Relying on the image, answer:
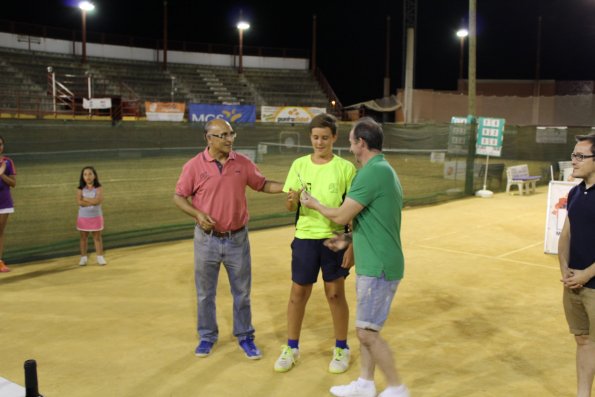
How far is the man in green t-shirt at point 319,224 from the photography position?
15.8 ft

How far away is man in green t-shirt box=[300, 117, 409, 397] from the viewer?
393 cm

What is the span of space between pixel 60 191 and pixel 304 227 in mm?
10086

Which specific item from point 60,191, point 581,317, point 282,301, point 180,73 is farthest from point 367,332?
point 180,73

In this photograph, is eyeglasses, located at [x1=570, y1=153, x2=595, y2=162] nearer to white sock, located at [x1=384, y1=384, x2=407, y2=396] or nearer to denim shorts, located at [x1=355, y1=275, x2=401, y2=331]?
denim shorts, located at [x1=355, y1=275, x2=401, y2=331]

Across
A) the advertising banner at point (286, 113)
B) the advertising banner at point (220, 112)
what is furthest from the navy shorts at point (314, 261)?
the advertising banner at point (286, 113)

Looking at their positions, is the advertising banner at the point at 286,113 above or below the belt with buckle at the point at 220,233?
above

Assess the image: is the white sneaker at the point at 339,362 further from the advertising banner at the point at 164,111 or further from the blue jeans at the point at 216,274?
the advertising banner at the point at 164,111

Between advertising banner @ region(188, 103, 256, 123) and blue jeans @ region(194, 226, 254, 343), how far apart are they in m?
27.1

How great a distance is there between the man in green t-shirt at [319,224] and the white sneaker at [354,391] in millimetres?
474

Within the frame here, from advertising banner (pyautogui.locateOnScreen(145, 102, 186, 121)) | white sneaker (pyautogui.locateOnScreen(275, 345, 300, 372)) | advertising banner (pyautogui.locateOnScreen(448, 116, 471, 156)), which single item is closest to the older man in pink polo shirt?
white sneaker (pyautogui.locateOnScreen(275, 345, 300, 372))

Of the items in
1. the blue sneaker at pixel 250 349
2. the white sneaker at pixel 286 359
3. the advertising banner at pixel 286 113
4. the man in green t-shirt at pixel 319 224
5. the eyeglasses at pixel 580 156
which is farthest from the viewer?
the advertising banner at pixel 286 113

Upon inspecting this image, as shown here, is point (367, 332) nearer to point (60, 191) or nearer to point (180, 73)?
point (60, 191)

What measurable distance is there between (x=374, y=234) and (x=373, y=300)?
1.36 ft

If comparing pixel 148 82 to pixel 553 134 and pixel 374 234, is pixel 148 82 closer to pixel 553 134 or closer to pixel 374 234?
pixel 553 134
